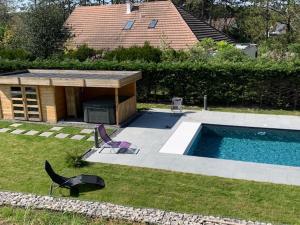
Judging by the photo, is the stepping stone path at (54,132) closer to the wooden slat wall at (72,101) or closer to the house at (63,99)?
the house at (63,99)

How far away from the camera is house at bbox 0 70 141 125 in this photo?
1642 centimetres

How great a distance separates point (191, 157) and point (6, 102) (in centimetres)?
1059

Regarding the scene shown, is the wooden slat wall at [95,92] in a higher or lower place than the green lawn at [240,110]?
higher

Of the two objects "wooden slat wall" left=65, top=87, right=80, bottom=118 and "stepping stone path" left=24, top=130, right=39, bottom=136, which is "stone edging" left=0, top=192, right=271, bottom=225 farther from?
"wooden slat wall" left=65, top=87, right=80, bottom=118

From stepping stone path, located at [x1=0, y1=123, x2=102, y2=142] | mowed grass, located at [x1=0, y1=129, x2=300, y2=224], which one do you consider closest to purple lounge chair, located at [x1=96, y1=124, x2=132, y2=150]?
stepping stone path, located at [x1=0, y1=123, x2=102, y2=142]

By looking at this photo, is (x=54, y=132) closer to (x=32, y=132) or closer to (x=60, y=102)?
(x=32, y=132)

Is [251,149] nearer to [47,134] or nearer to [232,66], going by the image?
[232,66]

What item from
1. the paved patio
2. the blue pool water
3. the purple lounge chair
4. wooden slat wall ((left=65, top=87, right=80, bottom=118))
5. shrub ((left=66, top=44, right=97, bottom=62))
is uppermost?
shrub ((left=66, top=44, right=97, bottom=62))

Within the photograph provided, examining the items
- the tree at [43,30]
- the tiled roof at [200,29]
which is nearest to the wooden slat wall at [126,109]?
the tiled roof at [200,29]

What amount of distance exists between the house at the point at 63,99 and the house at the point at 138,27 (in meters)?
11.1

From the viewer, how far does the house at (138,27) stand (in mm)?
29031

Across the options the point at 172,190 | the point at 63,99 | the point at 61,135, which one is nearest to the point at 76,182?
the point at 172,190

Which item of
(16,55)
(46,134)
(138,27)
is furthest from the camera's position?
(138,27)

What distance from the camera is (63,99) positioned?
1802 cm
